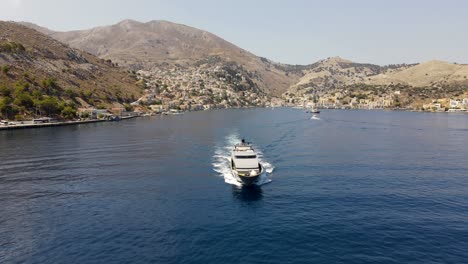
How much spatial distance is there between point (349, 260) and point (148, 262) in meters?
21.7

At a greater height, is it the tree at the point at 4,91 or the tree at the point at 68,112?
the tree at the point at 4,91

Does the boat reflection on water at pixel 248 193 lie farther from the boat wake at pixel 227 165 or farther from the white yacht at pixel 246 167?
the boat wake at pixel 227 165

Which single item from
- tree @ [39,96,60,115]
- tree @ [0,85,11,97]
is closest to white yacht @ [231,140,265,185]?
tree @ [39,96,60,115]

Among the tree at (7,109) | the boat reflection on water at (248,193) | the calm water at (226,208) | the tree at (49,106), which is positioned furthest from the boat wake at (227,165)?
the tree at (7,109)

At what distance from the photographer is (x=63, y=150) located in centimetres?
10388

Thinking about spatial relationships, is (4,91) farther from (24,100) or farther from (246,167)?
(246,167)

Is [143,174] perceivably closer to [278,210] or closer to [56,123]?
[278,210]

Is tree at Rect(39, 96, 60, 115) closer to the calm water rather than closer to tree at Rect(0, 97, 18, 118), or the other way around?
tree at Rect(0, 97, 18, 118)

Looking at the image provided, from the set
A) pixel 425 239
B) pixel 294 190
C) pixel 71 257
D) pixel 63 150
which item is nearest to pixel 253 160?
pixel 294 190

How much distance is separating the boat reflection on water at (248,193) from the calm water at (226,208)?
36 cm

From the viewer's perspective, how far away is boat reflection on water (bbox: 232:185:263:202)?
58.8 m

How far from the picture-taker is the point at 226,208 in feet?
177

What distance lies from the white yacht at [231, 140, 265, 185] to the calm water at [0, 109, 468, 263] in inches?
99.6

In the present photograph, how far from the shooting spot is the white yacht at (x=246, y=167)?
6412 cm
